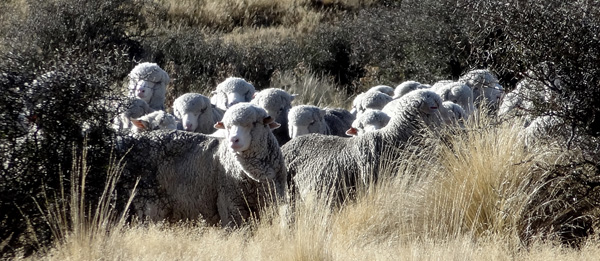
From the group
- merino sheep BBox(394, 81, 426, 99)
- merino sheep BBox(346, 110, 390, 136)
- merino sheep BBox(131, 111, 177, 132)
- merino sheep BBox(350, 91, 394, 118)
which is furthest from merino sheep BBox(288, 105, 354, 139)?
merino sheep BBox(394, 81, 426, 99)

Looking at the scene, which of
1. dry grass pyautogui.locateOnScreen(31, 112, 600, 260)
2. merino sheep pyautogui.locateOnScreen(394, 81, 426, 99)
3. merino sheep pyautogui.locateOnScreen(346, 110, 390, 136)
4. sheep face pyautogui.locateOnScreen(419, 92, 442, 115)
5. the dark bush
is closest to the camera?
the dark bush

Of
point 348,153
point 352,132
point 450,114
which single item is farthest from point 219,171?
point 450,114

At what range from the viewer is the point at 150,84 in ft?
45.3

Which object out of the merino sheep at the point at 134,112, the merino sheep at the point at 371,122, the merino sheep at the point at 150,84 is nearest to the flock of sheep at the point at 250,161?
the merino sheep at the point at 134,112

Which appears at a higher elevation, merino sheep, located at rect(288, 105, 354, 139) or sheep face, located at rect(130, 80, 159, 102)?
sheep face, located at rect(130, 80, 159, 102)

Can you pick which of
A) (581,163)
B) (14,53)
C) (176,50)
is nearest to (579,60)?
(581,163)

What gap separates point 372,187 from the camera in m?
9.50

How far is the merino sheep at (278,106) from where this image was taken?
12.9 m

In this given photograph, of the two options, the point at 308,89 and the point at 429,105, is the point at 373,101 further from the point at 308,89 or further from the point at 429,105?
the point at 308,89

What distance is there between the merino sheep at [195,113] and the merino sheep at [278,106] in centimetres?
59

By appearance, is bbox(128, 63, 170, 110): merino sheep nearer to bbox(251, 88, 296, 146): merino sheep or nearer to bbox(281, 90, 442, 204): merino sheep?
bbox(251, 88, 296, 146): merino sheep

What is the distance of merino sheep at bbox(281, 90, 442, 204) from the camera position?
996cm

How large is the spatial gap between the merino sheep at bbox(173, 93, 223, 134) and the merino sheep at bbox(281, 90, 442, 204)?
223 centimetres

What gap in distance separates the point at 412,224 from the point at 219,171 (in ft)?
6.62
